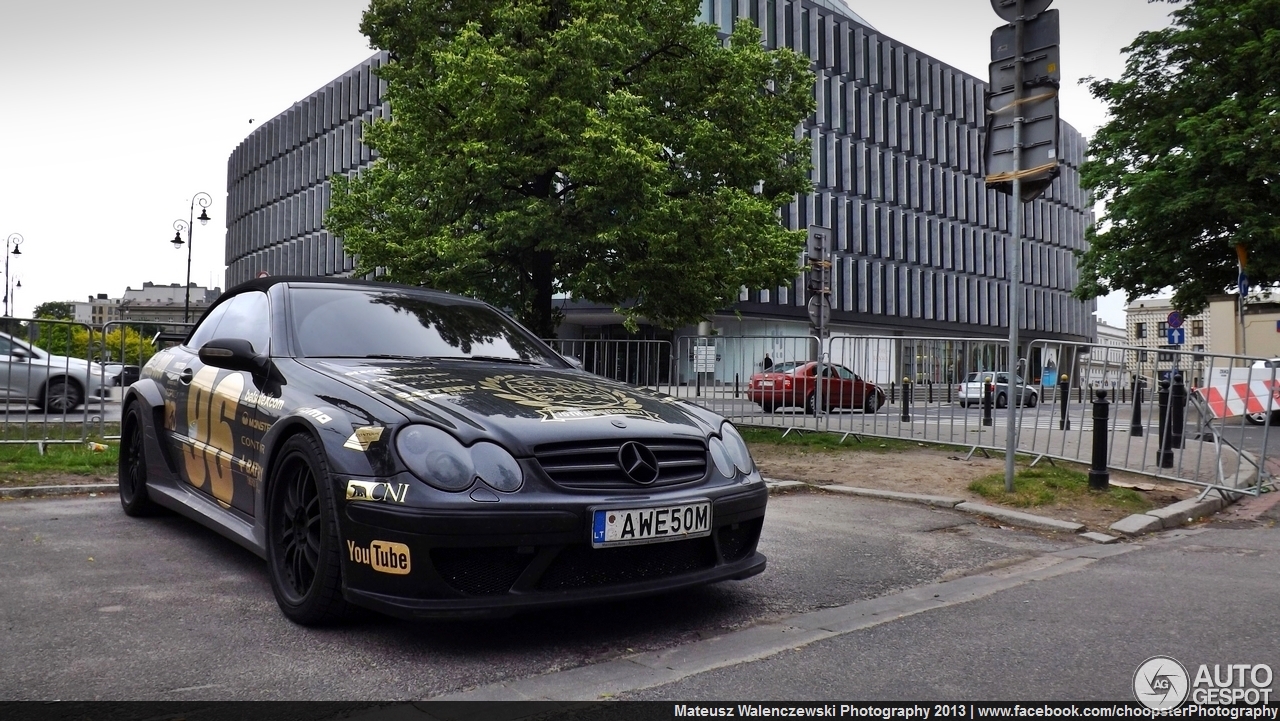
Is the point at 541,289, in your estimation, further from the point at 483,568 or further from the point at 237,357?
the point at 483,568

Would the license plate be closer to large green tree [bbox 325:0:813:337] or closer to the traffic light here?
large green tree [bbox 325:0:813:337]

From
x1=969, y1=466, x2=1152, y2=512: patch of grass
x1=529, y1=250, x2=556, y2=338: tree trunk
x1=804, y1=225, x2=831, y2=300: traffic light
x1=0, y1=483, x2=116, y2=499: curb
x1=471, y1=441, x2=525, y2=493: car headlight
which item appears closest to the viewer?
x1=471, y1=441, x2=525, y2=493: car headlight

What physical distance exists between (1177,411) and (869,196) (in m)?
51.2

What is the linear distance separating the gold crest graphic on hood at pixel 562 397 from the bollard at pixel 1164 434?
6579 mm

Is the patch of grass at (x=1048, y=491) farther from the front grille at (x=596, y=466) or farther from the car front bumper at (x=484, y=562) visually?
the car front bumper at (x=484, y=562)

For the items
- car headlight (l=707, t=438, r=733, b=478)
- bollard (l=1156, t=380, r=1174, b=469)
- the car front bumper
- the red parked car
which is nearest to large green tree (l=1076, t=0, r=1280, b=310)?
the red parked car

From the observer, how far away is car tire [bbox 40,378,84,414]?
9.25m

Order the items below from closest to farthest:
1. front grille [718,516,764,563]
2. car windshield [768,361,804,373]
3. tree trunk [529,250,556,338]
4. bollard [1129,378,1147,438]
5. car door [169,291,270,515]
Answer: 1. front grille [718,516,764,563]
2. car door [169,291,270,515]
3. bollard [1129,378,1147,438]
4. car windshield [768,361,804,373]
5. tree trunk [529,250,556,338]

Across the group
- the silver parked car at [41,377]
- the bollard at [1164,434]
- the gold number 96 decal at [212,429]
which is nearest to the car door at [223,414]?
the gold number 96 decal at [212,429]

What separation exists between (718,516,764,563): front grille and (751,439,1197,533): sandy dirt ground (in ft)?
12.4

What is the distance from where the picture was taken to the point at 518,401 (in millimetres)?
4090

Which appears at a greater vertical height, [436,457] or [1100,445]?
[436,457]

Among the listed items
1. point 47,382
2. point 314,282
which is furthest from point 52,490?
point 314,282

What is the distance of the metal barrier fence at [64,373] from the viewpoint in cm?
926
